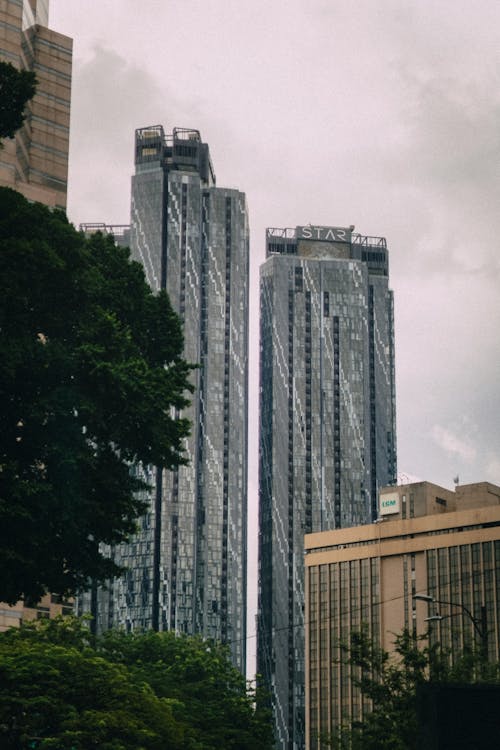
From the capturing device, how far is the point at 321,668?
157m

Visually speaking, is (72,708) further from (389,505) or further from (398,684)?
(389,505)

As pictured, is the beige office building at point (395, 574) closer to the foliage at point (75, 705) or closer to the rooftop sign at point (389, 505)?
the rooftop sign at point (389, 505)

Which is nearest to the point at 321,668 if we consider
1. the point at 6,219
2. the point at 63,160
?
the point at 63,160

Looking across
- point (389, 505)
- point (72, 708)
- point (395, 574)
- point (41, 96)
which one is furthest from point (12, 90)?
point (389, 505)

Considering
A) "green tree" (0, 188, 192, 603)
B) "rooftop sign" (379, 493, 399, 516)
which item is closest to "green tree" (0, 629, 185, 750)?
"green tree" (0, 188, 192, 603)

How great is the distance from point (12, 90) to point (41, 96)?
2432 inches

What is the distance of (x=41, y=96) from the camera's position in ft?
306

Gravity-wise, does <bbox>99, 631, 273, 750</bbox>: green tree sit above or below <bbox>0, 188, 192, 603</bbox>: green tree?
below

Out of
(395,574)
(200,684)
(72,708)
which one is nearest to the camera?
(72,708)

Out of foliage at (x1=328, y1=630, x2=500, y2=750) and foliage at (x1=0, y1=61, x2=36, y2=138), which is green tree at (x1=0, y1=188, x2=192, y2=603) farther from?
foliage at (x1=328, y1=630, x2=500, y2=750)

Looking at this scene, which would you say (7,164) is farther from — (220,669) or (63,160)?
(220,669)

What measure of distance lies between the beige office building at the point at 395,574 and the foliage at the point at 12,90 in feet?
388

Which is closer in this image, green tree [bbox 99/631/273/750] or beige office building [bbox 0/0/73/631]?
green tree [bbox 99/631/273/750]

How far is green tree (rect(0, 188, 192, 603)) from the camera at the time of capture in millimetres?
33062
